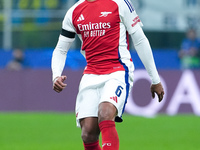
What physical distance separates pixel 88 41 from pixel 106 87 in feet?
1.84

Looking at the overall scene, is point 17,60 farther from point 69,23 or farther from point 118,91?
point 118,91

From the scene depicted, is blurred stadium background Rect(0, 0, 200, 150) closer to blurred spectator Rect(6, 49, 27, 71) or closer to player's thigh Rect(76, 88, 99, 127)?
blurred spectator Rect(6, 49, 27, 71)

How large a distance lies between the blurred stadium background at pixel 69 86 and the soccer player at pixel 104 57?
2.89m

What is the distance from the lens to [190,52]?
17.5 m

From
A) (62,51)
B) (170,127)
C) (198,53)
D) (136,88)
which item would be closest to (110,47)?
(62,51)

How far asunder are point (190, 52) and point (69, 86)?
3615 mm

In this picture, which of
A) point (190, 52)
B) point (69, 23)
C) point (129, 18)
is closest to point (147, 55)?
point (129, 18)

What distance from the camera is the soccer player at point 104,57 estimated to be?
654 centimetres

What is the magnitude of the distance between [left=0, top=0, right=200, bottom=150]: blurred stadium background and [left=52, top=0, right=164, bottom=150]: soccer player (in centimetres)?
289

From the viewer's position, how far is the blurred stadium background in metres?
11.1

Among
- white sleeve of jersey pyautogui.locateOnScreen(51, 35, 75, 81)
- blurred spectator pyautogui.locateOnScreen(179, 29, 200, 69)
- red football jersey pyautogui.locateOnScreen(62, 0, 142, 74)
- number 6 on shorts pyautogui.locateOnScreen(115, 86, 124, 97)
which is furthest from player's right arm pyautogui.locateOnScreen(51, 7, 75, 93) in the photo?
blurred spectator pyautogui.locateOnScreen(179, 29, 200, 69)

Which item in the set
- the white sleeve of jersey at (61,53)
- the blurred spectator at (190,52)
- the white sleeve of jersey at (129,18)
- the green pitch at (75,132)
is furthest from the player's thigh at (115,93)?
the blurred spectator at (190,52)

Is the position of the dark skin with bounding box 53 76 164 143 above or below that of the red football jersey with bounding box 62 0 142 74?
below

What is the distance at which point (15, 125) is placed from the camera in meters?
13.1
